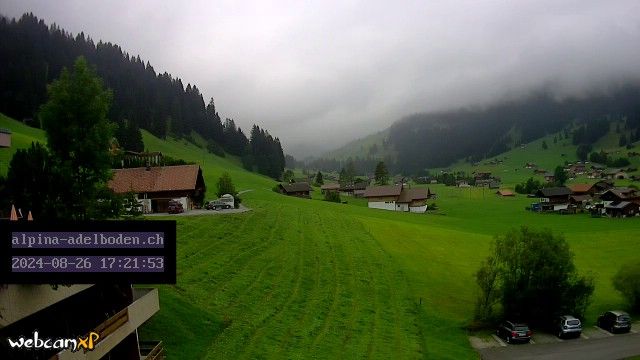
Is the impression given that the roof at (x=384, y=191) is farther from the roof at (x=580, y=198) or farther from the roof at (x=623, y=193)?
the roof at (x=623, y=193)

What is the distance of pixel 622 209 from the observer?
387ft

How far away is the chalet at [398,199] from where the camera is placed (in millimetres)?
139000

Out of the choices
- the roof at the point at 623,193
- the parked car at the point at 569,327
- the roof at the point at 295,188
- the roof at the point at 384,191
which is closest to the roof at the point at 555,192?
the roof at the point at 623,193

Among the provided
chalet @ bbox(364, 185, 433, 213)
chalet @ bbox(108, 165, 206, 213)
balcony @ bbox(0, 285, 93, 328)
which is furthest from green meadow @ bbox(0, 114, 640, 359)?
chalet @ bbox(364, 185, 433, 213)

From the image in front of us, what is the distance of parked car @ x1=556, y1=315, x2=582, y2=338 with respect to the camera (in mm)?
39719

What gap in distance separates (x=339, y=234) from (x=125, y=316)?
44.8 metres

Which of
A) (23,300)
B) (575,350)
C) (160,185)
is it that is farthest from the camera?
(160,185)

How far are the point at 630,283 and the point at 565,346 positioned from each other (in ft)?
41.1

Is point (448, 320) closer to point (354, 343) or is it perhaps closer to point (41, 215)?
point (354, 343)

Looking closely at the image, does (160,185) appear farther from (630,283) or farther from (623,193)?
(623,193)

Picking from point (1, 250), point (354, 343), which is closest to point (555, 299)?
point (354, 343)

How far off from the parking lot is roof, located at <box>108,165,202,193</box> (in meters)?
45.6

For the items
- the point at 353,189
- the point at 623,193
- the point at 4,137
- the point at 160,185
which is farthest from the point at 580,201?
the point at 4,137

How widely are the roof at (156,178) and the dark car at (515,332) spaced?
150 feet
